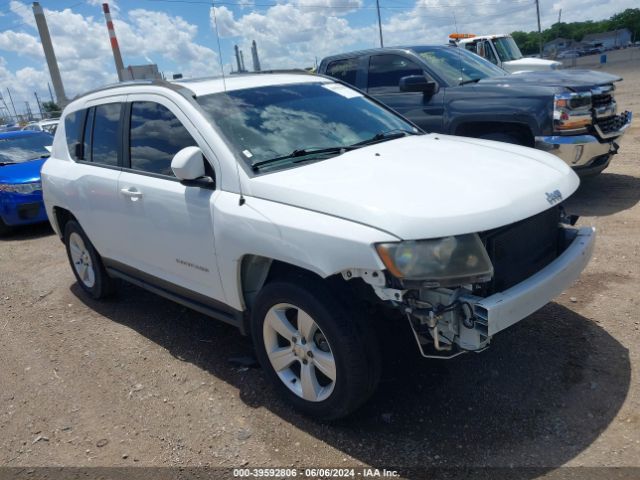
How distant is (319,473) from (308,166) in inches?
64.9

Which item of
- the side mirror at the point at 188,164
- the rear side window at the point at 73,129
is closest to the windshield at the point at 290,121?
the side mirror at the point at 188,164

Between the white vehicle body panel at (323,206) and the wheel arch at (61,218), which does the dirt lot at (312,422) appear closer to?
the white vehicle body panel at (323,206)

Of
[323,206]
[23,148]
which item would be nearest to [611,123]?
[323,206]

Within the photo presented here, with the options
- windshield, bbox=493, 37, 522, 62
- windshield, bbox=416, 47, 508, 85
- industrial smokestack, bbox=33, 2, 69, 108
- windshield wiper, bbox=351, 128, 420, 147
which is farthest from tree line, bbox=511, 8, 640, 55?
windshield wiper, bbox=351, 128, 420, 147

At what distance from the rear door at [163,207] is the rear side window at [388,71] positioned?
14.3 feet

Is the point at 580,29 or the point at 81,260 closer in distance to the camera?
the point at 81,260

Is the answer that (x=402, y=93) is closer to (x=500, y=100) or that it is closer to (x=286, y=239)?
(x=500, y=100)

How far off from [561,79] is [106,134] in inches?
202

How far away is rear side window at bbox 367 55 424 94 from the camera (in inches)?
289

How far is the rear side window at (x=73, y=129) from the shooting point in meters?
4.82

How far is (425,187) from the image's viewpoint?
9.04 ft

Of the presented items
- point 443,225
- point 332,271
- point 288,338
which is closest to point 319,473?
point 288,338

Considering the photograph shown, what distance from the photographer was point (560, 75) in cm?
679

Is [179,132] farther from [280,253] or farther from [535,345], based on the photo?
[535,345]
